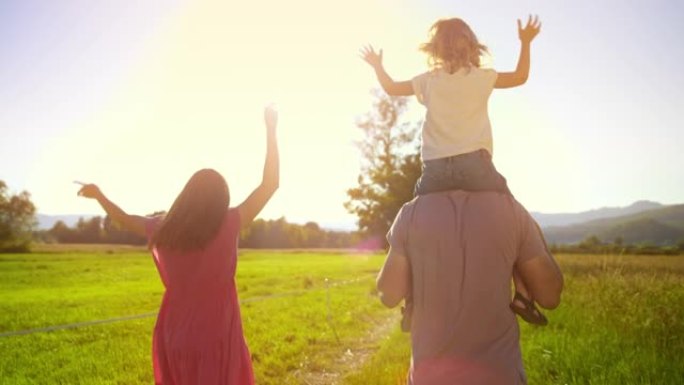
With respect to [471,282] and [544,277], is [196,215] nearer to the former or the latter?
[471,282]

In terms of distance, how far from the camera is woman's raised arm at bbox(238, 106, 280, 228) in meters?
3.63

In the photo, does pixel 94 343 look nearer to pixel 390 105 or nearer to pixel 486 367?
pixel 486 367

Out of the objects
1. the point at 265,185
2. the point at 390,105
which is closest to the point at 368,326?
the point at 265,185

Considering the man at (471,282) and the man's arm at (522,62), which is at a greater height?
the man's arm at (522,62)

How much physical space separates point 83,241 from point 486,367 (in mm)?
97438

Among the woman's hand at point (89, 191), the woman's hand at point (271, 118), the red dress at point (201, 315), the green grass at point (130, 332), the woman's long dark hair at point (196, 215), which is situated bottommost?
the green grass at point (130, 332)

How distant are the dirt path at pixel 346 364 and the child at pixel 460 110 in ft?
22.2

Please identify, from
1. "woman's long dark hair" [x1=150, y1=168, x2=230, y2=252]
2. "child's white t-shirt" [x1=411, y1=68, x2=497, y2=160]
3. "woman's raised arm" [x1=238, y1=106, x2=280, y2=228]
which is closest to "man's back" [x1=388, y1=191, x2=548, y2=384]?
"child's white t-shirt" [x1=411, y1=68, x2=497, y2=160]

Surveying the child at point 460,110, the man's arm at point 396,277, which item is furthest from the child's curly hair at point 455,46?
the man's arm at point 396,277

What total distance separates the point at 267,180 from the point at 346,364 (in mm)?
7079

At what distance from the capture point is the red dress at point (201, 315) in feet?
11.7

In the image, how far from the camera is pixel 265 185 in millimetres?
3637

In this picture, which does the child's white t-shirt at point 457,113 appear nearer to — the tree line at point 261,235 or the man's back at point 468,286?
the man's back at point 468,286

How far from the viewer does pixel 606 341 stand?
8383 mm
